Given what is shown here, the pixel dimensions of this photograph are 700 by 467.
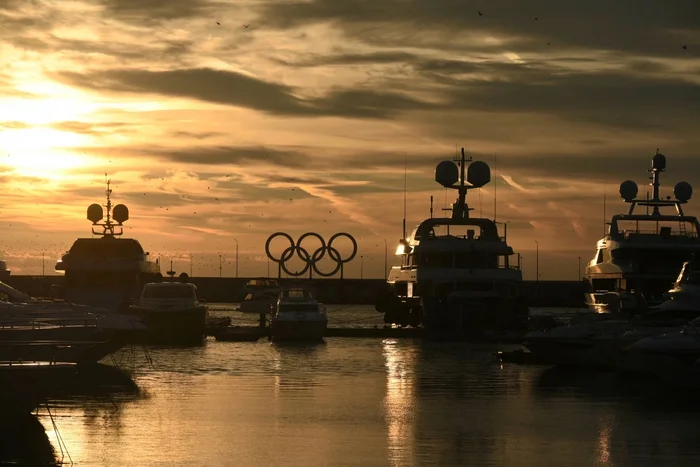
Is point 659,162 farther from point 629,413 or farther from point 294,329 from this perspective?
point 629,413

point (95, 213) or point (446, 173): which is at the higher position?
point (446, 173)

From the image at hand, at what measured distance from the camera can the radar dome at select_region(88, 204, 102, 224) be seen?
6481cm

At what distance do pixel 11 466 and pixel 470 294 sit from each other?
140 feet

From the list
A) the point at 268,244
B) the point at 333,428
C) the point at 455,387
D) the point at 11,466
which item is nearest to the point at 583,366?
the point at 455,387

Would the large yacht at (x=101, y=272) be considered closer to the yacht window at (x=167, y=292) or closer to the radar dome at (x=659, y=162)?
the yacht window at (x=167, y=292)

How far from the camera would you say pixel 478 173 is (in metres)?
73.8

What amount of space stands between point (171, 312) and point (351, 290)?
120373 mm

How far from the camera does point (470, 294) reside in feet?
201

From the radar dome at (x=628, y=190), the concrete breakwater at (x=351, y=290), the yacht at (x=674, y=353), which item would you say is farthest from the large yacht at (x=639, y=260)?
the concrete breakwater at (x=351, y=290)

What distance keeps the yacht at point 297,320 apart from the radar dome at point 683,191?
81.9ft

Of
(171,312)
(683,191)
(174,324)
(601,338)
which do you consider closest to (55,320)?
(171,312)

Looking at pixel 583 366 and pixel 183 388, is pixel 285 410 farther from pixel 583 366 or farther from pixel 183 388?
pixel 583 366

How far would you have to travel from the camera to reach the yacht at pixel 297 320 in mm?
55156

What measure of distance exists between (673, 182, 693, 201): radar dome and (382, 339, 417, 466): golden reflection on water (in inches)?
1037
